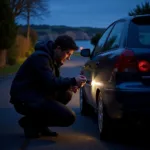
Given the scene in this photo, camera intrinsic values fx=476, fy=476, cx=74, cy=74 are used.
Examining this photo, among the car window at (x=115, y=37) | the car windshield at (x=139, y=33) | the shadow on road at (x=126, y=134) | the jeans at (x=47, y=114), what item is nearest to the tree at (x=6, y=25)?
the shadow on road at (x=126, y=134)

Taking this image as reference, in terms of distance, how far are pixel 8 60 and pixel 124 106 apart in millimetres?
26901

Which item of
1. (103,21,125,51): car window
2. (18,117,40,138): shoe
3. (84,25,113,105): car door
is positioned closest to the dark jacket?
(18,117,40,138): shoe

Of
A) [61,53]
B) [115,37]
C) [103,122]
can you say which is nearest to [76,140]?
[103,122]

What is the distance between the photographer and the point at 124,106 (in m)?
5.64

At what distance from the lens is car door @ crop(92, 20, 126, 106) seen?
6066mm

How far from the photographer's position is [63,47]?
6.33 meters

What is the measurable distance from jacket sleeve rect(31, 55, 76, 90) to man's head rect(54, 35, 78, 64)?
8.7 inches

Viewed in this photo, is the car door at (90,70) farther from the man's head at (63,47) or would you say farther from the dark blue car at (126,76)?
the man's head at (63,47)

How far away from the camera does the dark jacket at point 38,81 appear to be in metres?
6.19

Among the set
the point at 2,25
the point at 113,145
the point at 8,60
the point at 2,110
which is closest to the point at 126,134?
the point at 113,145

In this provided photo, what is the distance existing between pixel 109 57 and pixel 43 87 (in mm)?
963

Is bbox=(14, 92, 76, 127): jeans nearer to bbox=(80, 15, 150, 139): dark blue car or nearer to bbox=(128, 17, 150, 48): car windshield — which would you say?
bbox=(80, 15, 150, 139): dark blue car

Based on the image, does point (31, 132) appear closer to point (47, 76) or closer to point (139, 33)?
point (47, 76)

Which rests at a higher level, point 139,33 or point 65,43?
point 139,33
